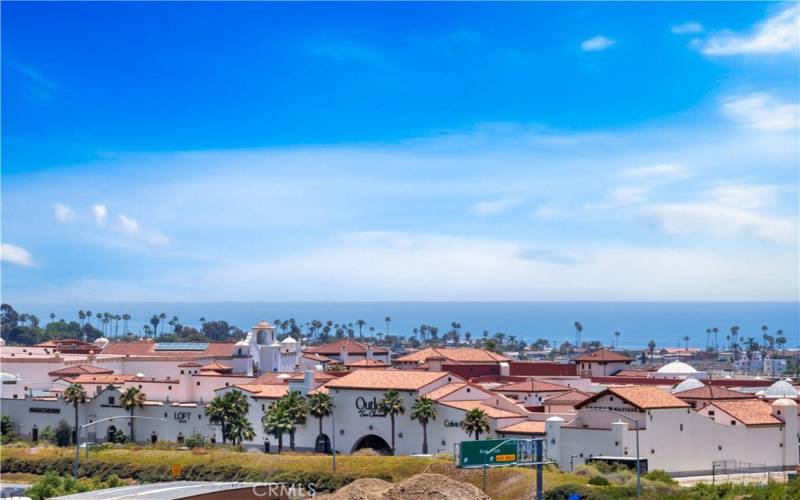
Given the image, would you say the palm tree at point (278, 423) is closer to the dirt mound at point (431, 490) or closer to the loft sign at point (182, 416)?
the loft sign at point (182, 416)

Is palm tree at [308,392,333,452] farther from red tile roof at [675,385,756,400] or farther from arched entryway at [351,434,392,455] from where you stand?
red tile roof at [675,385,756,400]

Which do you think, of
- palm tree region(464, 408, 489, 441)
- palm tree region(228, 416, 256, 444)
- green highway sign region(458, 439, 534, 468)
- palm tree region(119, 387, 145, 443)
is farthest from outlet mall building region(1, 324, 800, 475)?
green highway sign region(458, 439, 534, 468)

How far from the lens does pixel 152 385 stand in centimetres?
10000

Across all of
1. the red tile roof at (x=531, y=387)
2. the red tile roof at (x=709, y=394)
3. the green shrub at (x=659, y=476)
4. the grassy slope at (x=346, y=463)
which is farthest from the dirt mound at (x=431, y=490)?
the red tile roof at (x=531, y=387)

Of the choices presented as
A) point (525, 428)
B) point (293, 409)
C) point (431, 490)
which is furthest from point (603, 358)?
point (431, 490)

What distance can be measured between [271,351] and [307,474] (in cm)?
4246

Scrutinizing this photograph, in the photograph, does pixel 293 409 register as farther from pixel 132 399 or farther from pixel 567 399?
pixel 567 399

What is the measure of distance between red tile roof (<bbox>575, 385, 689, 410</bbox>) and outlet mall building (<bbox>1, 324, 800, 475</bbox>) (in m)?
0.10

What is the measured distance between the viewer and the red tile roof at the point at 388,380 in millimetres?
81062

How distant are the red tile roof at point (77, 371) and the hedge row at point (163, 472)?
757 inches

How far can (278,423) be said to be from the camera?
83438 millimetres

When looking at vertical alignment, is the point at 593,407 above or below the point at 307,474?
above

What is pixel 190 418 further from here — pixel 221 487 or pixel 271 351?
pixel 221 487

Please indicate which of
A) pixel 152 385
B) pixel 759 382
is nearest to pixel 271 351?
pixel 152 385
